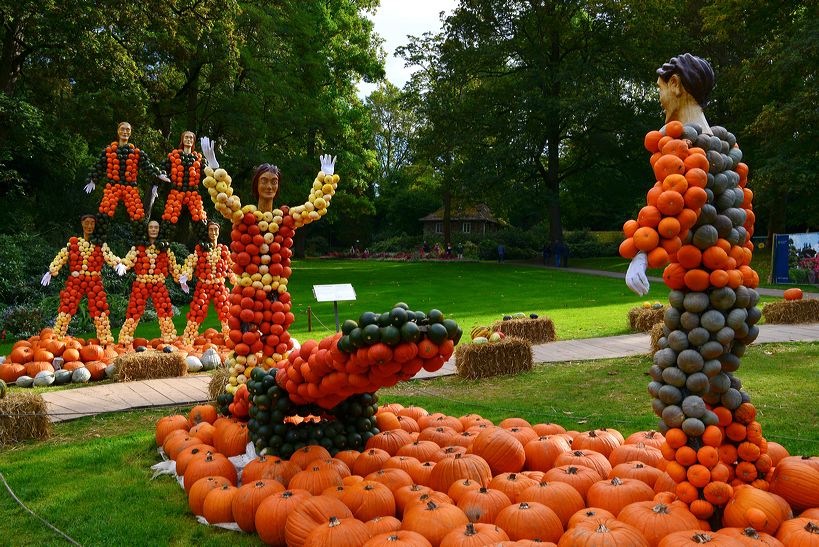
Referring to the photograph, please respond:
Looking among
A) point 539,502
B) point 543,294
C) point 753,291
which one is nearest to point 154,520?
point 539,502

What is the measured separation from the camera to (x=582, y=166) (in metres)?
34.9

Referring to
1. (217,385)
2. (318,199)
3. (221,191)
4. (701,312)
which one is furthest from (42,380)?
(701,312)

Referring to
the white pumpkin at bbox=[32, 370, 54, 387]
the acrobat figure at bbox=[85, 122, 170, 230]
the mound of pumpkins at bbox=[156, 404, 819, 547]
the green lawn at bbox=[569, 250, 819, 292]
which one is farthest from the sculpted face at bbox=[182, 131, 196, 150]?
the green lawn at bbox=[569, 250, 819, 292]

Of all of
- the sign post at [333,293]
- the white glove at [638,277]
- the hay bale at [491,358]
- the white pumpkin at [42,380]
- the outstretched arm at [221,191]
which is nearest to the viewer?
the white glove at [638,277]

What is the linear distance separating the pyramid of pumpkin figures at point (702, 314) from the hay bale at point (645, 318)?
8811 mm

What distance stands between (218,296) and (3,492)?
697 cm

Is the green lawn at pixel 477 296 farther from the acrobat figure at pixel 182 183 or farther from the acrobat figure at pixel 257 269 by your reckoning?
the acrobat figure at pixel 257 269

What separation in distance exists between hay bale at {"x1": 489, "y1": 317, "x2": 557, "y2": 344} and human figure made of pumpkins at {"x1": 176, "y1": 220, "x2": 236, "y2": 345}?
5050 mm

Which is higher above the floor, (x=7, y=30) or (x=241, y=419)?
(x=7, y=30)

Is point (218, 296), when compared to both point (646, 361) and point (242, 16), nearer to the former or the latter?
point (646, 361)

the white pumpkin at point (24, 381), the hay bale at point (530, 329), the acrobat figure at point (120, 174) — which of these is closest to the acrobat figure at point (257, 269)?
the white pumpkin at point (24, 381)

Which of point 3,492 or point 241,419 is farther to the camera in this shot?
point 241,419

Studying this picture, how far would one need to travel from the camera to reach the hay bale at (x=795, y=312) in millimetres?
12453

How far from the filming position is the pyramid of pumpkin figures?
3.24m
